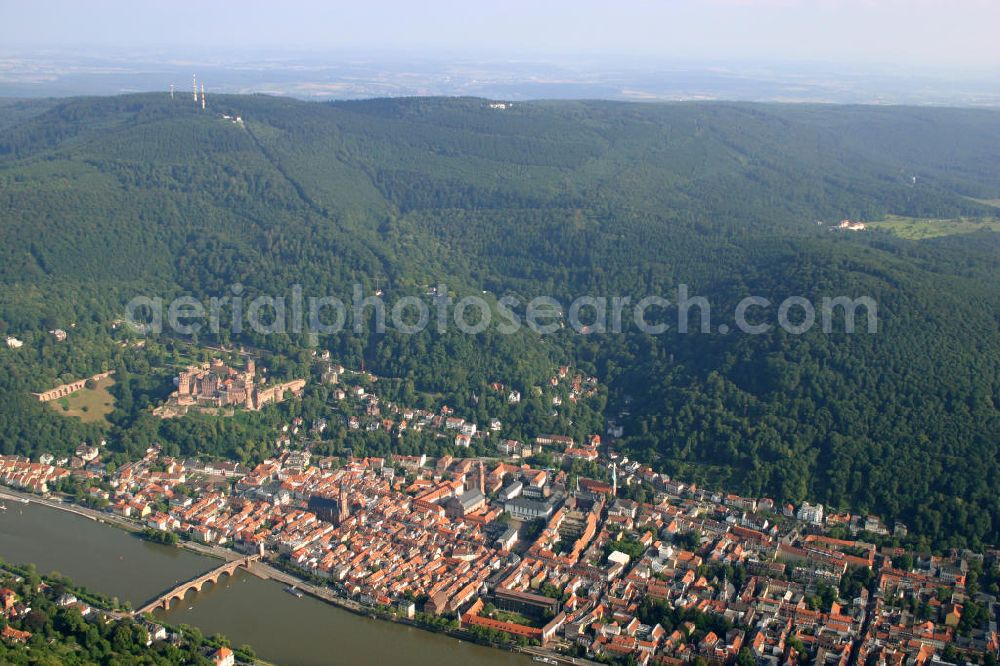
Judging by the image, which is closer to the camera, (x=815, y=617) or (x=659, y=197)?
(x=815, y=617)

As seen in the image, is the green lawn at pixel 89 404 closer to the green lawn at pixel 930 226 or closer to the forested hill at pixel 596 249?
the forested hill at pixel 596 249

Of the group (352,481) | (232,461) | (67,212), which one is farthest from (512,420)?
(67,212)

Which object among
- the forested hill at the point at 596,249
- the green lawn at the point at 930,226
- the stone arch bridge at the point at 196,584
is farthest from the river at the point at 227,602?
the green lawn at the point at 930,226

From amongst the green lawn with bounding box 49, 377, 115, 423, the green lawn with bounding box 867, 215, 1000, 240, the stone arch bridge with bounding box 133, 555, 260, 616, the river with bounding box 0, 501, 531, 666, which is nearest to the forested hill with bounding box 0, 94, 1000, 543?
the green lawn with bounding box 49, 377, 115, 423

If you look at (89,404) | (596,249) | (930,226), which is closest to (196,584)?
(89,404)

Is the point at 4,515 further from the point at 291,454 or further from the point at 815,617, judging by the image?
the point at 815,617

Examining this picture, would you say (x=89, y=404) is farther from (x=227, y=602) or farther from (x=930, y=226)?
(x=930, y=226)

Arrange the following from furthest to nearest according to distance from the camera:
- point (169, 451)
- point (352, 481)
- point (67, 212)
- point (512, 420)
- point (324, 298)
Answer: point (67, 212)
point (324, 298)
point (512, 420)
point (169, 451)
point (352, 481)
